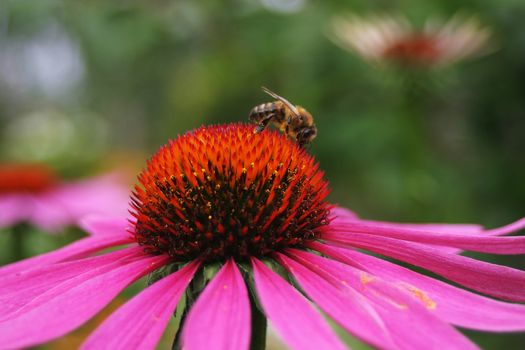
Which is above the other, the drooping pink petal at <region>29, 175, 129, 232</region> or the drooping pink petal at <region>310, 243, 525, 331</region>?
the drooping pink petal at <region>29, 175, 129, 232</region>

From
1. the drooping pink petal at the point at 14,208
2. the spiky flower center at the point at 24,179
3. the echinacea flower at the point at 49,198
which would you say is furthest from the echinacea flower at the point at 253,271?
the spiky flower center at the point at 24,179

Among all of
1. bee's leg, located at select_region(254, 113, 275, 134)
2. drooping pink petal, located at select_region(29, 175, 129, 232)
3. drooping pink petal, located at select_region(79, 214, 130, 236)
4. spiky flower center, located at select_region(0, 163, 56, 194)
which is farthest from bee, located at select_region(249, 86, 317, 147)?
spiky flower center, located at select_region(0, 163, 56, 194)

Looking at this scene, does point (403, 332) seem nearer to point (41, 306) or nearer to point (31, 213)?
point (41, 306)

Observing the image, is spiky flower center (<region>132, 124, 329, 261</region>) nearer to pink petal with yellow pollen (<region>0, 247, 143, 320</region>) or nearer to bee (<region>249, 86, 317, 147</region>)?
pink petal with yellow pollen (<region>0, 247, 143, 320</region>)

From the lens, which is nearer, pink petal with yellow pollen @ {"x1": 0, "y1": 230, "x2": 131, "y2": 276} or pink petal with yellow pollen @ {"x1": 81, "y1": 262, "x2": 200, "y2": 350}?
pink petal with yellow pollen @ {"x1": 81, "y1": 262, "x2": 200, "y2": 350}

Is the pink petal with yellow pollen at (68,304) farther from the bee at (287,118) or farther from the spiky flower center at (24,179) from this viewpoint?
the spiky flower center at (24,179)

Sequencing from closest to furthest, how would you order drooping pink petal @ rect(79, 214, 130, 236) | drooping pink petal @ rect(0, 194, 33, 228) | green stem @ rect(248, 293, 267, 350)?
green stem @ rect(248, 293, 267, 350) → drooping pink petal @ rect(79, 214, 130, 236) → drooping pink petal @ rect(0, 194, 33, 228)
